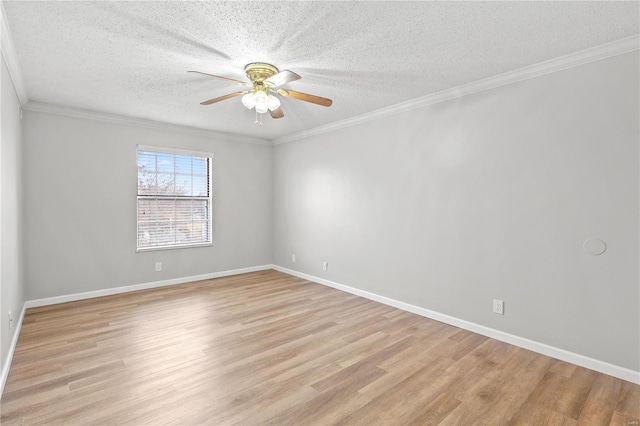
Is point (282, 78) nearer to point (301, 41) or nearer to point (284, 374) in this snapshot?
point (301, 41)

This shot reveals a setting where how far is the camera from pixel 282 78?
2.47 m

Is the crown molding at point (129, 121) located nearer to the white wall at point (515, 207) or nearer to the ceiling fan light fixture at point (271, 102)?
the white wall at point (515, 207)

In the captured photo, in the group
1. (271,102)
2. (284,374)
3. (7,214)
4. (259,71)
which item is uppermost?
(259,71)

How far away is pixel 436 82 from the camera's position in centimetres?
313

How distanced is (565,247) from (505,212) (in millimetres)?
546

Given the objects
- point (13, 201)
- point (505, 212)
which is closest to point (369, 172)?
point (505, 212)

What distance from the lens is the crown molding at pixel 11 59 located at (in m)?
2.09

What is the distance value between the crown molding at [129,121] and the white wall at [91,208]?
0.05 metres

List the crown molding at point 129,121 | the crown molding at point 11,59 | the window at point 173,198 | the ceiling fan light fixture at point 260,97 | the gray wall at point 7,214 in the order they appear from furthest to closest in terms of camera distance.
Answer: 1. the window at point 173,198
2. the crown molding at point 129,121
3. the ceiling fan light fixture at point 260,97
4. the gray wall at point 7,214
5. the crown molding at point 11,59

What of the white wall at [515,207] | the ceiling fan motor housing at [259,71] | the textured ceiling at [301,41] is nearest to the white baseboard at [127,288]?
the white wall at [515,207]

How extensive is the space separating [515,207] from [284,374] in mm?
2501

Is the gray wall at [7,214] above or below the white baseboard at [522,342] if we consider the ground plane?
above

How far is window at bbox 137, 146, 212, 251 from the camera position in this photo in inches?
185

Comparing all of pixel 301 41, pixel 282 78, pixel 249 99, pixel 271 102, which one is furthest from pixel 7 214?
pixel 301 41
